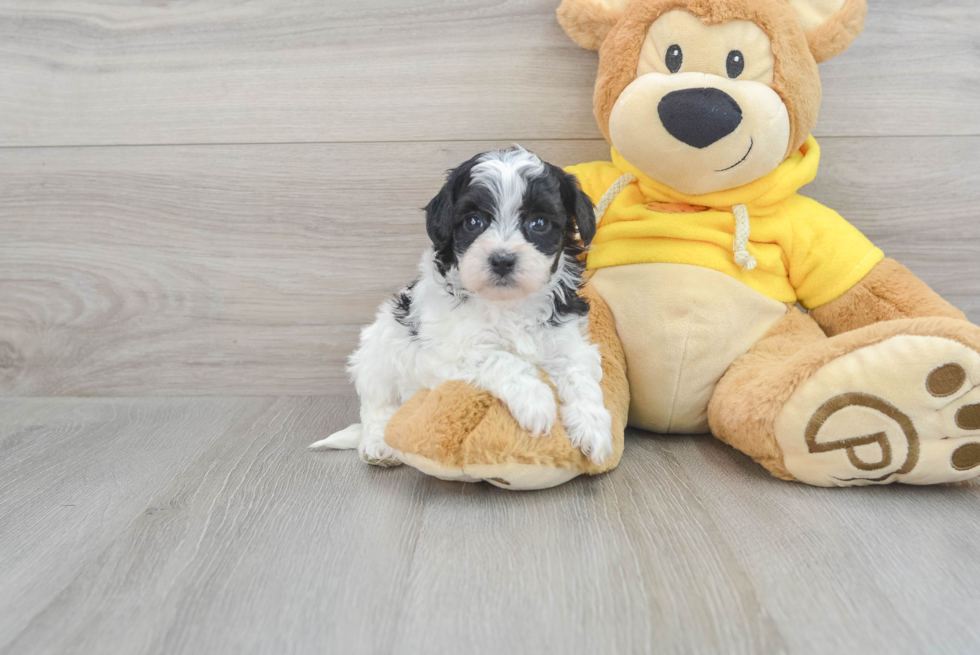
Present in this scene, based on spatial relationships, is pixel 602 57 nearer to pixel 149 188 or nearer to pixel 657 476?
pixel 657 476

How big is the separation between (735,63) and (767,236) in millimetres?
376

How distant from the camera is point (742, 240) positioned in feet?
4.51

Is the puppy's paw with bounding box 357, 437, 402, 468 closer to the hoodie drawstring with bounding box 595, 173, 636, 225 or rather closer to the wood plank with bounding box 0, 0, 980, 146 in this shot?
the hoodie drawstring with bounding box 595, 173, 636, 225

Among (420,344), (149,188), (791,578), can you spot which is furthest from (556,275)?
(149,188)

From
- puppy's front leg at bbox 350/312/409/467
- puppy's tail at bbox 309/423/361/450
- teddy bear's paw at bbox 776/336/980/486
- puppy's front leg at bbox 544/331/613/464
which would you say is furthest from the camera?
puppy's tail at bbox 309/423/361/450

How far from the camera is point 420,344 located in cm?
134

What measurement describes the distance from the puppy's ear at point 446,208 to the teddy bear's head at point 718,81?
34cm

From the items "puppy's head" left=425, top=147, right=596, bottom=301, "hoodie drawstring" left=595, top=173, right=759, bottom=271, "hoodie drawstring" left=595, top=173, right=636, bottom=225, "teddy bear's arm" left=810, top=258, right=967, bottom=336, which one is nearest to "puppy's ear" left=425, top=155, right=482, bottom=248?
"puppy's head" left=425, top=147, right=596, bottom=301

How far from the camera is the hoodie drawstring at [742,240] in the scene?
4.49ft

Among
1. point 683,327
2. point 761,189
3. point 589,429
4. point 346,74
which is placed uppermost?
point 346,74

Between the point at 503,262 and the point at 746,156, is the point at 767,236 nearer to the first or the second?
the point at 746,156

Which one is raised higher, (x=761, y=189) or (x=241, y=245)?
(x=761, y=189)

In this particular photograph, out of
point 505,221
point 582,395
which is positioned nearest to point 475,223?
point 505,221

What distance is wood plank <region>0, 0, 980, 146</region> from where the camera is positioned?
165cm
